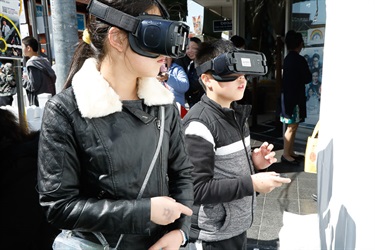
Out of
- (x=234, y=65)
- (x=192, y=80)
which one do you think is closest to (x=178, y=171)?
(x=234, y=65)

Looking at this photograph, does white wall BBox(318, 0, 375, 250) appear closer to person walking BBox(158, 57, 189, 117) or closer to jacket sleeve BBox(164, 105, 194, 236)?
jacket sleeve BBox(164, 105, 194, 236)

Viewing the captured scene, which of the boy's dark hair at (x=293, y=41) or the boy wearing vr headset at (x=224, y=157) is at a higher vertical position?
the boy's dark hair at (x=293, y=41)

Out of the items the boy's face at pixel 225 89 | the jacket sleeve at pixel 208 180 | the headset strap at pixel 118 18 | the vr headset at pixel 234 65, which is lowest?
the jacket sleeve at pixel 208 180

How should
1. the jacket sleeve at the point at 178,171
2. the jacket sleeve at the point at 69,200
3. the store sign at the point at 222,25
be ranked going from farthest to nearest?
the store sign at the point at 222,25
the jacket sleeve at the point at 178,171
the jacket sleeve at the point at 69,200

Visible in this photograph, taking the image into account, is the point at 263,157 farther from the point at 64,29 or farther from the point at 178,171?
the point at 64,29

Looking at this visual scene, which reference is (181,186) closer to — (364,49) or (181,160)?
(181,160)

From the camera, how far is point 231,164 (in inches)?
73.4

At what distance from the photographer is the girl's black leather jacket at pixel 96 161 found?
43.8 inches

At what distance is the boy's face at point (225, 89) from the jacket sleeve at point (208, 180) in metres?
0.28

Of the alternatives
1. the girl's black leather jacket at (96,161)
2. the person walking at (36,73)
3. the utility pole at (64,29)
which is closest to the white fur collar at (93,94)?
the girl's black leather jacket at (96,161)

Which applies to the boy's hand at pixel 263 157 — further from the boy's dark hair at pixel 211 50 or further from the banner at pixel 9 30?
the banner at pixel 9 30

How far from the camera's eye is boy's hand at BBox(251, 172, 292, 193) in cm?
170

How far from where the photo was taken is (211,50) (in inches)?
81.0

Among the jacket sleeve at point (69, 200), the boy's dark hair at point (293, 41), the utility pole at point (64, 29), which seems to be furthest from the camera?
the boy's dark hair at point (293, 41)
